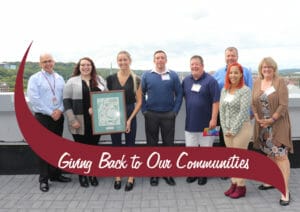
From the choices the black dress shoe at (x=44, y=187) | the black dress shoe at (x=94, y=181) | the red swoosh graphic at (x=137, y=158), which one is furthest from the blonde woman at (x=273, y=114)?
the black dress shoe at (x=44, y=187)

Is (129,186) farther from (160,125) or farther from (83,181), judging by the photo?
(160,125)

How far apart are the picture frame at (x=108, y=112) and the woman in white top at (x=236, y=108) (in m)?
1.27

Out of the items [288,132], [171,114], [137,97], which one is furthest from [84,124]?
[288,132]

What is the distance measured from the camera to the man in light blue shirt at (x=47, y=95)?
417cm

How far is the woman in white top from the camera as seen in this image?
3740mm

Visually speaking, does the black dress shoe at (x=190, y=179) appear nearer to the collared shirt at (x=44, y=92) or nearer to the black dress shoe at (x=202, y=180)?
the black dress shoe at (x=202, y=180)

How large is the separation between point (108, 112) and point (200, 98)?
1.21 m

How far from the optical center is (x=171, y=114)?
436 centimetres

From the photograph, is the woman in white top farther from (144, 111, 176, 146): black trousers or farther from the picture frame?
the picture frame

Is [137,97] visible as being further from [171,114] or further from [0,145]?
[0,145]

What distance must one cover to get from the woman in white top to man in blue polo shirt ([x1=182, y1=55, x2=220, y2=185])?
0.37 m

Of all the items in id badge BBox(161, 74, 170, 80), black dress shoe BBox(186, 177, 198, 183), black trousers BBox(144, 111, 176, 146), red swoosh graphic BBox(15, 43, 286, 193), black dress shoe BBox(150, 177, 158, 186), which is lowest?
black dress shoe BBox(186, 177, 198, 183)

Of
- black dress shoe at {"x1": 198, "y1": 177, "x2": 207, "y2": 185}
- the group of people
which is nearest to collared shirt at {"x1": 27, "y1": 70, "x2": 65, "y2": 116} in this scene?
the group of people

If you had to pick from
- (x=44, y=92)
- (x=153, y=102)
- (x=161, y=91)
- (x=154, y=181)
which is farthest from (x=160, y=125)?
(x=44, y=92)
